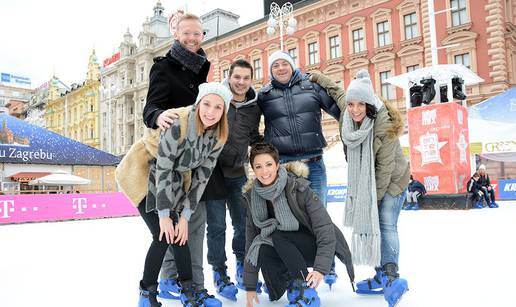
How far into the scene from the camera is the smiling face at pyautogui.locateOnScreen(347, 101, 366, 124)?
2.59 meters

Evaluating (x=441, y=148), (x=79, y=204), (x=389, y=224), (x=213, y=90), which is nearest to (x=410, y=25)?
(x=441, y=148)

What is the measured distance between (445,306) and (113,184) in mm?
19814

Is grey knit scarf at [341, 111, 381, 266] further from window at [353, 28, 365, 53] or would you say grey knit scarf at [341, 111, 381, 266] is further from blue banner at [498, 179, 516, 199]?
window at [353, 28, 365, 53]

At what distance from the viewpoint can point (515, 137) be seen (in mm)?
14344

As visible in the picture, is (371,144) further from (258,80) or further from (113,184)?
(258,80)

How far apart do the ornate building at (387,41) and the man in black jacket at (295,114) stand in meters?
12.8

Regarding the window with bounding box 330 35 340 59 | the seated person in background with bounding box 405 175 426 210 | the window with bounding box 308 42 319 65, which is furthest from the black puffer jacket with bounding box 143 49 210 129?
the window with bounding box 308 42 319 65

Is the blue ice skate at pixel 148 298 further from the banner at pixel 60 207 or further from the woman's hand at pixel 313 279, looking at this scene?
the banner at pixel 60 207

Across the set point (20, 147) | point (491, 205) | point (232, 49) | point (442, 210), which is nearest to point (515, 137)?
point (491, 205)

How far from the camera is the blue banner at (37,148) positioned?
17062 mm

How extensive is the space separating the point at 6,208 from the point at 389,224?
1070 cm

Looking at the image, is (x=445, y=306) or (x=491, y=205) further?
(x=491, y=205)

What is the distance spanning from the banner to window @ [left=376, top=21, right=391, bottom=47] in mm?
14502

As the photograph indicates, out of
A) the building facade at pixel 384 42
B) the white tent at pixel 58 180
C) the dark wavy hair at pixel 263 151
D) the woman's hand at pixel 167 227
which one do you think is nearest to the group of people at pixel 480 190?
the building facade at pixel 384 42
